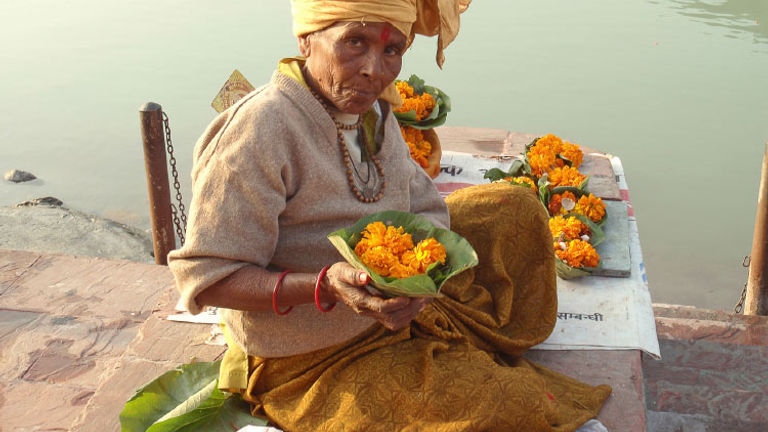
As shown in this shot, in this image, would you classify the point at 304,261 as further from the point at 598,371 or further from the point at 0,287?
the point at 0,287

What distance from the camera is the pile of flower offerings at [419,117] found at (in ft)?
13.4

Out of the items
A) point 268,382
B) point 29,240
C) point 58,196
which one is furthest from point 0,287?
point 58,196

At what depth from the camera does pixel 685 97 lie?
26.6 ft

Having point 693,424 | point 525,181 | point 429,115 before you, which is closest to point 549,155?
point 525,181

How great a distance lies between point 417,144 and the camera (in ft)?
13.7

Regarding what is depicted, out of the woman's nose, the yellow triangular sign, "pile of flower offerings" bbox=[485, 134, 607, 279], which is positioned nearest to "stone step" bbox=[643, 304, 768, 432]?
"pile of flower offerings" bbox=[485, 134, 607, 279]

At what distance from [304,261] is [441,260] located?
1.42ft

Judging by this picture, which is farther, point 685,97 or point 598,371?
point 685,97

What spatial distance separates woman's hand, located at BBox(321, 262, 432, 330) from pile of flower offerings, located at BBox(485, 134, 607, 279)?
132 cm

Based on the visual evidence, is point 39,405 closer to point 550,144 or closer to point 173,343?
point 173,343

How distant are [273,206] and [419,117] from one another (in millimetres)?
2319

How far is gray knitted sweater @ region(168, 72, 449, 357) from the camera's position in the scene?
74.6 inches

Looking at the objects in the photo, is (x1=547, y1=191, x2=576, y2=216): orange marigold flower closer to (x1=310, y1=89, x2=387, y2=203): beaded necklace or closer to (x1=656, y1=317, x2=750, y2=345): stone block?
(x1=656, y1=317, x2=750, y2=345): stone block

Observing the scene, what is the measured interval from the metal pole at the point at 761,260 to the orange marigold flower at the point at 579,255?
1.42 m
